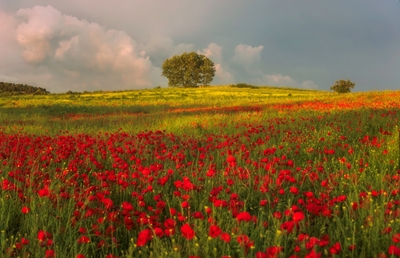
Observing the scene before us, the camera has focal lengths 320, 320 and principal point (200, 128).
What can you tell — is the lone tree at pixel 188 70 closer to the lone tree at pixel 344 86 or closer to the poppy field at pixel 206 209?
the lone tree at pixel 344 86

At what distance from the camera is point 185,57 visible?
77625mm

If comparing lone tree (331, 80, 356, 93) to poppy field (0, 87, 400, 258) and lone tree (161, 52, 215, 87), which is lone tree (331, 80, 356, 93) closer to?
lone tree (161, 52, 215, 87)

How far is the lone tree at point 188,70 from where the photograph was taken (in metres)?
75.7

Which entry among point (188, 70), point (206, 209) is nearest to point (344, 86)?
point (188, 70)

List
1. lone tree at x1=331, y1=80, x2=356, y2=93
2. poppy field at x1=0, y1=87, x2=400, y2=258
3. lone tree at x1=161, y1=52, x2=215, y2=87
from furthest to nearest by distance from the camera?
lone tree at x1=161, y1=52, x2=215, y2=87 → lone tree at x1=331, y1=80, x2=356, y2=93 → poppy field at x1=0, y1=87, x2=400, y2=258

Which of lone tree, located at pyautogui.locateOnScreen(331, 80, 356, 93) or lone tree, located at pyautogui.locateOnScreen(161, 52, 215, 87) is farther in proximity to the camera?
lone tree, located at pyautogui.locateOnScreen(161, 52, 215, 87)

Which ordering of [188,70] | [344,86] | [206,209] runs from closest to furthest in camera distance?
1. [206,209]
2. [344,86]
3. [188,70]

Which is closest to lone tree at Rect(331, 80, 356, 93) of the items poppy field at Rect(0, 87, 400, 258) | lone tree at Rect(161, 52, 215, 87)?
lone tree at Rect(161, 52, 215, 87)

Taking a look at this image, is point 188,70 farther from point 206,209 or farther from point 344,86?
point 206,209

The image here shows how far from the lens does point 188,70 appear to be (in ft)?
247

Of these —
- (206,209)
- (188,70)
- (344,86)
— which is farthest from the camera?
(188,70)

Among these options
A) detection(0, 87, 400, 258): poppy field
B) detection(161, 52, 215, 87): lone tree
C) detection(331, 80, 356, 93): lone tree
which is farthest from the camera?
detection(161, 52, 215, 87): lone tree

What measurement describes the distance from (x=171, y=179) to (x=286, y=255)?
2228 mm

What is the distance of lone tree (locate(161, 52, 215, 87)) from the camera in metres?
75.7
